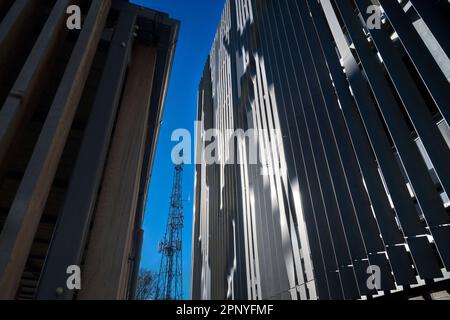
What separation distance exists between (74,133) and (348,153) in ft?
11.8

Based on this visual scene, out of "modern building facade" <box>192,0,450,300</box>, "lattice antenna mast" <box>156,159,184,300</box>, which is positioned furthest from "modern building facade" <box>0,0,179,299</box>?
"lattice antenna mast" <box>156,159,184,300</box>

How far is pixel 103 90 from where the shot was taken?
5.42 ft

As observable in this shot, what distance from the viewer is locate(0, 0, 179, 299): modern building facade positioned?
3.69 feet

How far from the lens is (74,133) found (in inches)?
84.5

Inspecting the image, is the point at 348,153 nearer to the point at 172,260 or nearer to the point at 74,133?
the point at 74,133

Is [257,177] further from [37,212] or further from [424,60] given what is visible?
[37,212]

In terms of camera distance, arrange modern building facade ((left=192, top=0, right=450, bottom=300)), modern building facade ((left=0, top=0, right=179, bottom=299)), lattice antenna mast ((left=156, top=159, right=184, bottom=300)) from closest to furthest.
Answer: modern building facade ((left=0, top=0, right=179, bottom=299)), modern building facade ((left=192, top=0, right=450, bottom=300)), lattice antenna mast ((left=156, top=159, right=184, bottom=300))

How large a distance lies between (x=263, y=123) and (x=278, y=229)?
2.82 m

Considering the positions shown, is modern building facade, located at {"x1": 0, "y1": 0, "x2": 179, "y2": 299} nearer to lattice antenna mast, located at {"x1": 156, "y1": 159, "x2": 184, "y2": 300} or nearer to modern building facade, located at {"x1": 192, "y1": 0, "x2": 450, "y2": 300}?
modern building facade, located at {"x1": 192, "y1": 0, "x2": 450, "y2": 300}

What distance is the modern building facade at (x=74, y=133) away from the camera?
3.69 ft

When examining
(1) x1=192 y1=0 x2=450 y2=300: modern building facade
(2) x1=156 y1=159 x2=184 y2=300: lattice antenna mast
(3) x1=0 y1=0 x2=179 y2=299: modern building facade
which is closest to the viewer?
(3) x1=0 y1=0 x2=179 y2=299: modern building facade

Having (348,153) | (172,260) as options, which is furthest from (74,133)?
(172,260)

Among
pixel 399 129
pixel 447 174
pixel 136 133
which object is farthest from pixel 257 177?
pixel 136 133

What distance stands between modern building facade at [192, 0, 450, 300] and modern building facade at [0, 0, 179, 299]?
2.80 m
